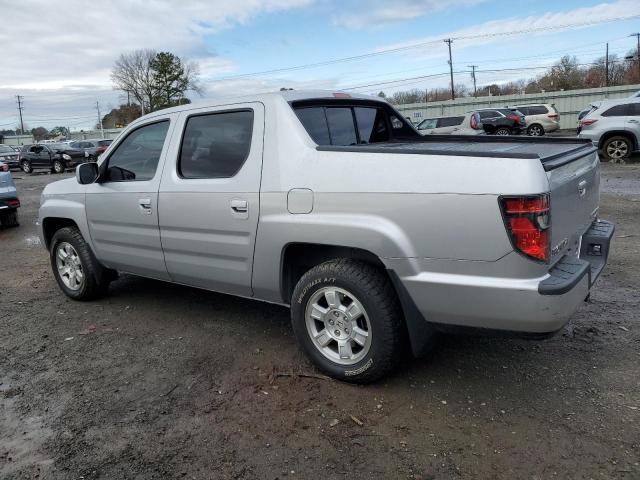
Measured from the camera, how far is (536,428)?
2.91 metres

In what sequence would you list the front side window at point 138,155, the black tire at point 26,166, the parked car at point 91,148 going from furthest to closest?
the black tire at point 26,166 < the parked car at point 91,148 < the front side window at point 138,155

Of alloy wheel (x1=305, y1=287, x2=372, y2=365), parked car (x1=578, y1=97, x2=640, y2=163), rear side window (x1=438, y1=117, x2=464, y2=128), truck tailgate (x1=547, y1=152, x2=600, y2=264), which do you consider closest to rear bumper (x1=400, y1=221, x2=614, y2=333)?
truck tailgate (x1=547, y1=152, x2=600, y2=264)

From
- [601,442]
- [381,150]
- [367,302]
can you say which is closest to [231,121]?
[381,150]

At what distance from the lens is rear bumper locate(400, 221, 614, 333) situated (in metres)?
2.75

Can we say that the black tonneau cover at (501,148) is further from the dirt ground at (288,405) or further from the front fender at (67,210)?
the front fender at (67,210)

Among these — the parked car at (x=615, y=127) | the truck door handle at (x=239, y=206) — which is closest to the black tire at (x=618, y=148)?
the parked car at (x=615, y=127)

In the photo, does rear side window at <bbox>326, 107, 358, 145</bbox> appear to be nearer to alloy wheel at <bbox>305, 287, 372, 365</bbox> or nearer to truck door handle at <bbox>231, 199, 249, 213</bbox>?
truck door handle at <bbox>231, 199, 249, 213</bbox>

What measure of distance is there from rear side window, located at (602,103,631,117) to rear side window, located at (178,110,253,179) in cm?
1471

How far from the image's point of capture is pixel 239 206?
3.71m

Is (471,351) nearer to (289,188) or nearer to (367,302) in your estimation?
(367,302)

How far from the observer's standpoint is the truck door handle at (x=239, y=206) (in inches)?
145

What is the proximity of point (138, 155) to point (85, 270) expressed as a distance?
4.43 ft

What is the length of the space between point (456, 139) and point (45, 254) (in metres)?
6.58

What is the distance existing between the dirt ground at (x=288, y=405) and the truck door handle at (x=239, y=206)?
1106 millimetres
